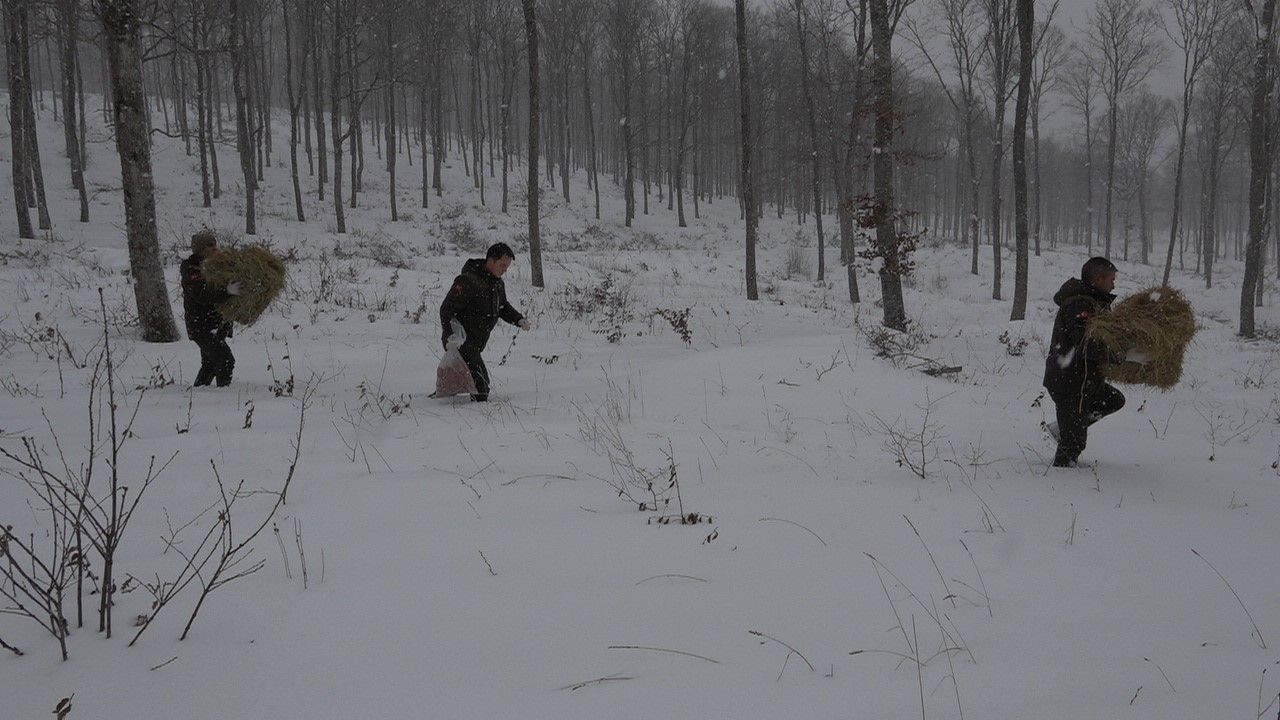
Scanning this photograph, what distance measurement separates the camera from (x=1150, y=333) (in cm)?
411

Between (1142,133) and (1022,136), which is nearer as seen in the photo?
(1022,136)

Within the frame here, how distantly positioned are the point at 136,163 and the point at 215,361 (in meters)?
3.27

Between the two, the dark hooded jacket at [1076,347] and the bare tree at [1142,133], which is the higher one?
the bare tree at [1142,133]

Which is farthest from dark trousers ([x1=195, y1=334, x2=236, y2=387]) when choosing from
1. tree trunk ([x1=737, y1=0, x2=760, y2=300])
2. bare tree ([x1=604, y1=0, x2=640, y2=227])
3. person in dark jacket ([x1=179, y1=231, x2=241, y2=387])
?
bare tree ([x1=604, y1=0, x2=640, y2=227])

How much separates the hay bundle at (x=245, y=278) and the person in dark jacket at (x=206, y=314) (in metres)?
0.07

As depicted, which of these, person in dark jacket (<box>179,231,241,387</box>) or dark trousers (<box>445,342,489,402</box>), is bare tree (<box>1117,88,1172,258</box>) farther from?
person in dark jacket (<box>179,231,241,387</box>)

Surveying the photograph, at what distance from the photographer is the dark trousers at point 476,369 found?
607 cm

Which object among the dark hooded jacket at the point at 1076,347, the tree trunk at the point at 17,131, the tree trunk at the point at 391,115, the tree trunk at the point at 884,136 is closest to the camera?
the dark hooded jacket at the point at 1076,347

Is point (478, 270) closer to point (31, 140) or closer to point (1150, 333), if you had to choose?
point (1150, 333)

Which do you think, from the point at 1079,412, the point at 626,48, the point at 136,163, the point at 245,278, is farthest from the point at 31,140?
the point at 1079,412

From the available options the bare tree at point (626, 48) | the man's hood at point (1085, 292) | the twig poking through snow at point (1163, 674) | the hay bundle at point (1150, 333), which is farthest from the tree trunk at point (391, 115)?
the twig poking through snow at point (1163, 674)

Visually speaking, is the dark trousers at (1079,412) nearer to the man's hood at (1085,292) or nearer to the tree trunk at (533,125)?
the man's hood at (1085,292)

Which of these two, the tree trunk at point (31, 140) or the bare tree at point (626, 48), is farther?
the bare tree at point (626, 48)

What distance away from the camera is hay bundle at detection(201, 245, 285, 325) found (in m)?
5.90
